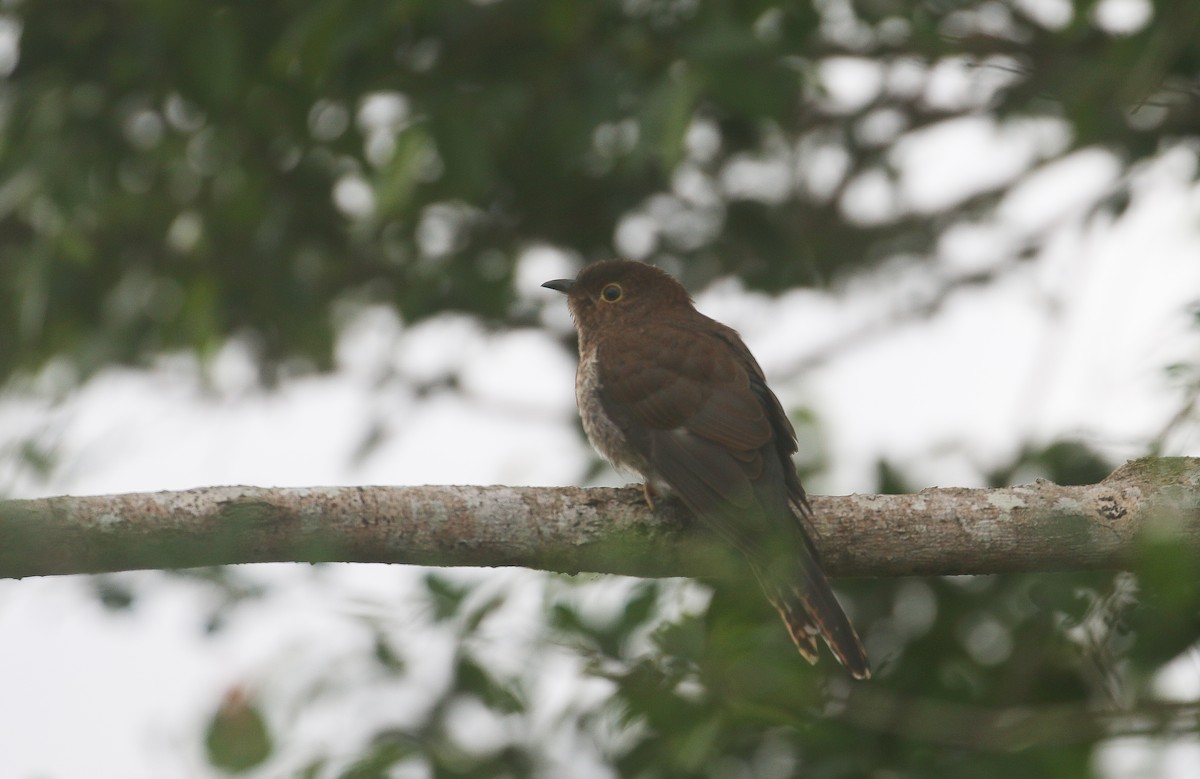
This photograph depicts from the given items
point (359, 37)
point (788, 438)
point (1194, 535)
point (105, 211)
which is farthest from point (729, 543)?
point (105, 211)

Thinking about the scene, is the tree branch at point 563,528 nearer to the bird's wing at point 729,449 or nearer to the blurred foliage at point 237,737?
the bird's wing at point 729,449

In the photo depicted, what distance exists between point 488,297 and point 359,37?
1.61m

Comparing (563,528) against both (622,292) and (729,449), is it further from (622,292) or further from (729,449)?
(622,292)

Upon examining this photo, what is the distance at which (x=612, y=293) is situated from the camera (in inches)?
227

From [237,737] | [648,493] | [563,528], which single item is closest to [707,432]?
[648,493]

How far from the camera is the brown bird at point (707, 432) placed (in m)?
4.16

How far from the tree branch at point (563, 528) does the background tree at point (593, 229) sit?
178 mm

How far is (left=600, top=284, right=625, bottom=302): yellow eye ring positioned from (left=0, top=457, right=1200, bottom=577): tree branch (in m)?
1.66

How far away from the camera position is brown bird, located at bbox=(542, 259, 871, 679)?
4.16 m

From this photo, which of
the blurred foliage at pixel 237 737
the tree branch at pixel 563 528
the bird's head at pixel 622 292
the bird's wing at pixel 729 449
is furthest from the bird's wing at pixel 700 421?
the blurred foliage at pixel 237 737

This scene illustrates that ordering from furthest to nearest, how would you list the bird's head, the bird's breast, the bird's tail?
the bird's head → the bird's breast → the bird's tail

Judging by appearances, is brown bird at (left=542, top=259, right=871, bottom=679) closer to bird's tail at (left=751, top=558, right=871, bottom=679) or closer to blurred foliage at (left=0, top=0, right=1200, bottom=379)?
bird's tail at (left=751, top=558, right=871, bottom=679)

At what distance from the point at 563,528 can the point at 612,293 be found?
6.61ft

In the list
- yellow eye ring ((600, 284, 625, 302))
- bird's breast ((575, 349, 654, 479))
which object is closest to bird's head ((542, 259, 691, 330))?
yellow eye ring ((600, 284, 625, 302))
